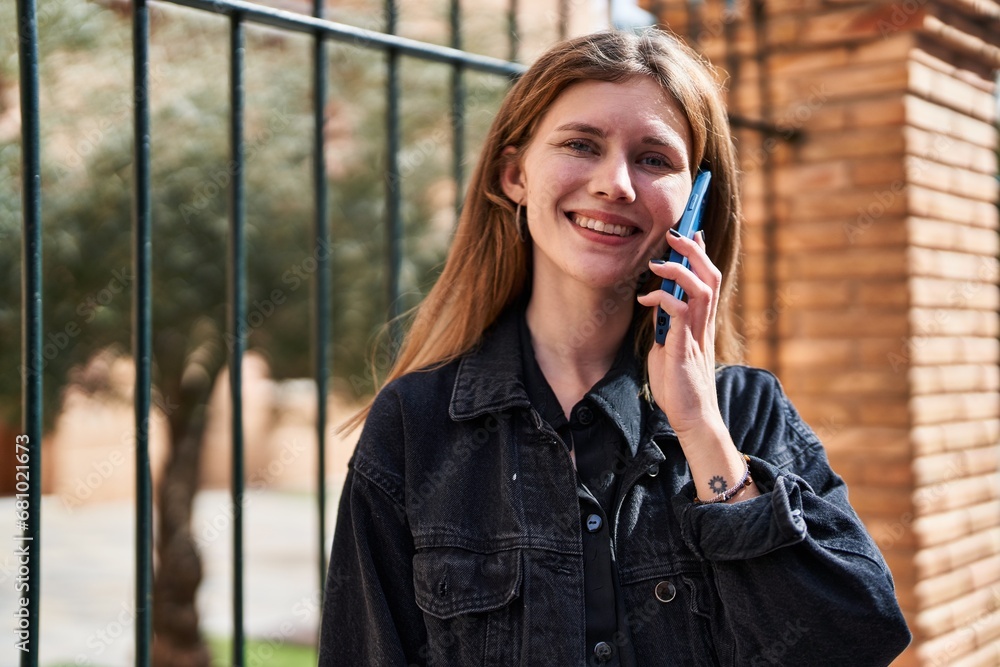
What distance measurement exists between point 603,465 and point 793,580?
367 mm

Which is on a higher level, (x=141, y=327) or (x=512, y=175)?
(x=512, y=175)

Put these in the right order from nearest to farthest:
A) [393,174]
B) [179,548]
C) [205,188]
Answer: [393,174]
[205,188]
[179,548]

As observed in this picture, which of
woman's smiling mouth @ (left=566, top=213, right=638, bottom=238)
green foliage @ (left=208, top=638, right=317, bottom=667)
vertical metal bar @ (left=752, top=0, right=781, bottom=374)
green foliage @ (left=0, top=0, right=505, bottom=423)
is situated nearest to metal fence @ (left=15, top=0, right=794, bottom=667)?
woman's smiling mouth @ (left=566, top=213, right=638, bottom=238)

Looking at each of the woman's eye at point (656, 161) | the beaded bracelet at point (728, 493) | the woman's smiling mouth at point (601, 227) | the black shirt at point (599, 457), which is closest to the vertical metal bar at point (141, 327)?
the black shirt at point (599, 457)

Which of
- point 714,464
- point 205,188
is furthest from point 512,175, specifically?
point 205,188

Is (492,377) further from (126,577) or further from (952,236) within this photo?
(126,577)

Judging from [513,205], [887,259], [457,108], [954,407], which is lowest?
[954,407]

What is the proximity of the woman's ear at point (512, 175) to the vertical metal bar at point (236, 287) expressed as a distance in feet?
1.97

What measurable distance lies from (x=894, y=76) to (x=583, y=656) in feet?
8.56

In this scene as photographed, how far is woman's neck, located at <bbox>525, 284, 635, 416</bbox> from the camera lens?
185cm

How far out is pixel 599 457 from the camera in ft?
5.77

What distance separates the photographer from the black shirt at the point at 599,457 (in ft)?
5.37

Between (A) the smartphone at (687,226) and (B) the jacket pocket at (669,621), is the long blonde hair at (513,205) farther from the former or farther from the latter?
(B) the jacket pocket at (669,621)

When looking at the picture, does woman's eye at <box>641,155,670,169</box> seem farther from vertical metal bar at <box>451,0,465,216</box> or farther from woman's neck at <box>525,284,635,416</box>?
vertical metal bar at <box>451,0,465,216</box>
